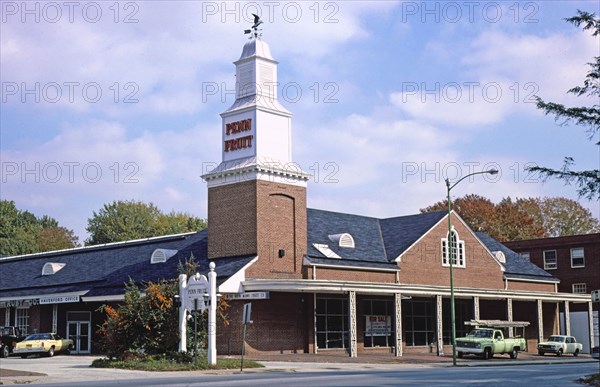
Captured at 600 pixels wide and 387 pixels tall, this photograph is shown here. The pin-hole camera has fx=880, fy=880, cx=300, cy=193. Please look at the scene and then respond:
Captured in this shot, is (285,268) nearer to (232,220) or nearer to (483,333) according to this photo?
(232,220)

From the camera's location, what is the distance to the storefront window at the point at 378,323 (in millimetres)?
52456

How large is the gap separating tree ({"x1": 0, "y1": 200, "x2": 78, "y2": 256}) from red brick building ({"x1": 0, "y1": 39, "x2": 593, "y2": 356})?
38.0m

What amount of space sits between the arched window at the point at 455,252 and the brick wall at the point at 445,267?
12.8 inches

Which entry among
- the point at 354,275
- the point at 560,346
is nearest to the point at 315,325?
the point at 354,275

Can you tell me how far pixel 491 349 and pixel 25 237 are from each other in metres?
66.2

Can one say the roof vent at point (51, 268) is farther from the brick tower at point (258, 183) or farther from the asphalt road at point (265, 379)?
the asphalt road at point (265, 379)

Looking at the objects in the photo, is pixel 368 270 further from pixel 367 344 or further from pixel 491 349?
pixel 491 349

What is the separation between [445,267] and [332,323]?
35.1 feet

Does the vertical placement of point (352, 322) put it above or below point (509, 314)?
below

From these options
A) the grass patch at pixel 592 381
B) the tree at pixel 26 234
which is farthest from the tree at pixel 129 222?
the grass patch at pixel 592 381

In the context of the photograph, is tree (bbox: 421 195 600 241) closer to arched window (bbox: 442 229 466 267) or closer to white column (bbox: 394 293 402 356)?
arched window (bbox: 442 229 466 267)

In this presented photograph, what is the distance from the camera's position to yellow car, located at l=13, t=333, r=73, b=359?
4809cm

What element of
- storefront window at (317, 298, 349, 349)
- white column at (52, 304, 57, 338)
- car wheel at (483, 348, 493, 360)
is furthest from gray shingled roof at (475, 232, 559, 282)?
white column at (52, 304, 57, 338)

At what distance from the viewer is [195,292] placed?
1407 inches
